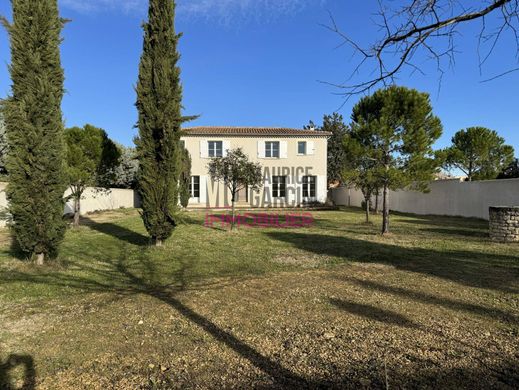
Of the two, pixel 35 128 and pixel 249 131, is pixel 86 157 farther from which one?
pixel 249 131

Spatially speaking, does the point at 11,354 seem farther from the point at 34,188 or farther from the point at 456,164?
the point at 456,164

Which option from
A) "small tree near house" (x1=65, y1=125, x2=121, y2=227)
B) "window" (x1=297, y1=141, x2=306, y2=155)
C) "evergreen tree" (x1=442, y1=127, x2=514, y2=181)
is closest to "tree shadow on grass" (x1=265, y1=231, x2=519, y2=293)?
"small tree near house" (x1=65, y1=125, x2=121, y2=227)

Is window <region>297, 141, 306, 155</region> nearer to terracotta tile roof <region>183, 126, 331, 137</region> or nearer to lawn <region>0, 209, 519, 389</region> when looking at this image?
terracotta tile roof <region>183, 126, 331, 137</region>

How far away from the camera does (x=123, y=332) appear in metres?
3.64

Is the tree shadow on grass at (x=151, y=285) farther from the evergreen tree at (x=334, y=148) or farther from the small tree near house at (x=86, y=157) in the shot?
the evergreen tree at (x=334, y=148)

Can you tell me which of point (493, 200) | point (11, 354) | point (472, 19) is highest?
point (472, 19)

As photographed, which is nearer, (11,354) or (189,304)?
(11,354)

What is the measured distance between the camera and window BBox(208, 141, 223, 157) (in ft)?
79.8

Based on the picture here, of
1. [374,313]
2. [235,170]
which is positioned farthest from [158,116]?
[374,313]

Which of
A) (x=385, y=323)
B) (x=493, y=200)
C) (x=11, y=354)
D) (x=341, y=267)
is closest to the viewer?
(x=11, y=354)

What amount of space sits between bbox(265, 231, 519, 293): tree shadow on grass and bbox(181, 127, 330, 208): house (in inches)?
551

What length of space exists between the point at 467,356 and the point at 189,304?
322 centimetres

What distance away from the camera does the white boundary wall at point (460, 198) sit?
15266 millimetres

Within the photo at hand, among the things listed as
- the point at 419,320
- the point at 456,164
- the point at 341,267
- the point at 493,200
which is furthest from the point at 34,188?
the point at 456,164
